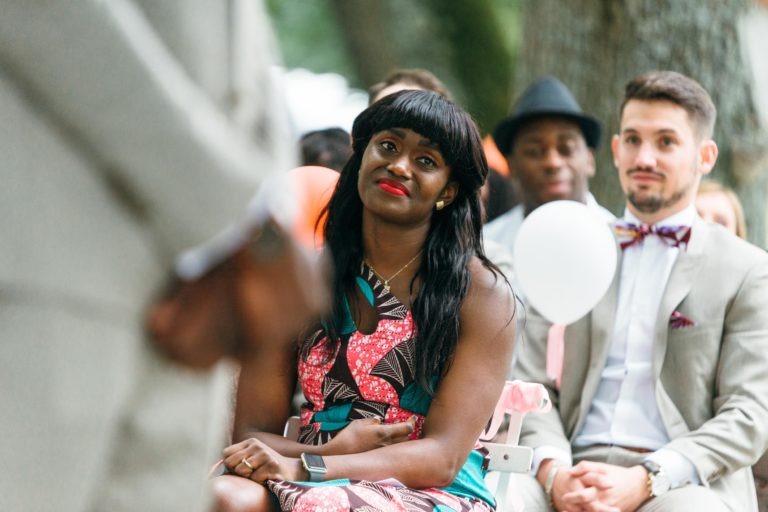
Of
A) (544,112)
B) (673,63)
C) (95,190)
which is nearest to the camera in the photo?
(95,190)

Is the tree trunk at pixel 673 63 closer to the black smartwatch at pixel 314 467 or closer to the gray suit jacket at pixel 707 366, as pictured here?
the gray suit jacket at pixel 707 366

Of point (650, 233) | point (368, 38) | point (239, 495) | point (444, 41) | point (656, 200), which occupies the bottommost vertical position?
point (239, 495)

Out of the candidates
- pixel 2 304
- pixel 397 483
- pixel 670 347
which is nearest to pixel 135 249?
pixel 2 304

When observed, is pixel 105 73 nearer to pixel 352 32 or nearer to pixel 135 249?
pixel 135 249

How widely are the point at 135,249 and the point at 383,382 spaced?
2.24 meters

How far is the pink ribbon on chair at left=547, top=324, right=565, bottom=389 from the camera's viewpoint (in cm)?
435

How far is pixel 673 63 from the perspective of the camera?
21.1 feet

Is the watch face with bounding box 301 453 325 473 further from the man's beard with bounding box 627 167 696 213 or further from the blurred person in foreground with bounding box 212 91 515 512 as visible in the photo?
the man's beard with bounding box 627 167 696 213

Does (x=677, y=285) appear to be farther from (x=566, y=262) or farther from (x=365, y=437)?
(x=365, y=437)

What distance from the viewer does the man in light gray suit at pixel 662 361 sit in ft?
12.9

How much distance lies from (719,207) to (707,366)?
5.34ft

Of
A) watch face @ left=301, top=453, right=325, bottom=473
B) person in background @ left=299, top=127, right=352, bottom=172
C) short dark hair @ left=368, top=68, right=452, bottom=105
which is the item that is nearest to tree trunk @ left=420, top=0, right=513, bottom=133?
short dark hair @ left=368, top=68, right=452, bottom=105

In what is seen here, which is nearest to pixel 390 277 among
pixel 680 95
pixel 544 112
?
pixel 680 95

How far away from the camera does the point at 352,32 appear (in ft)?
39.1
